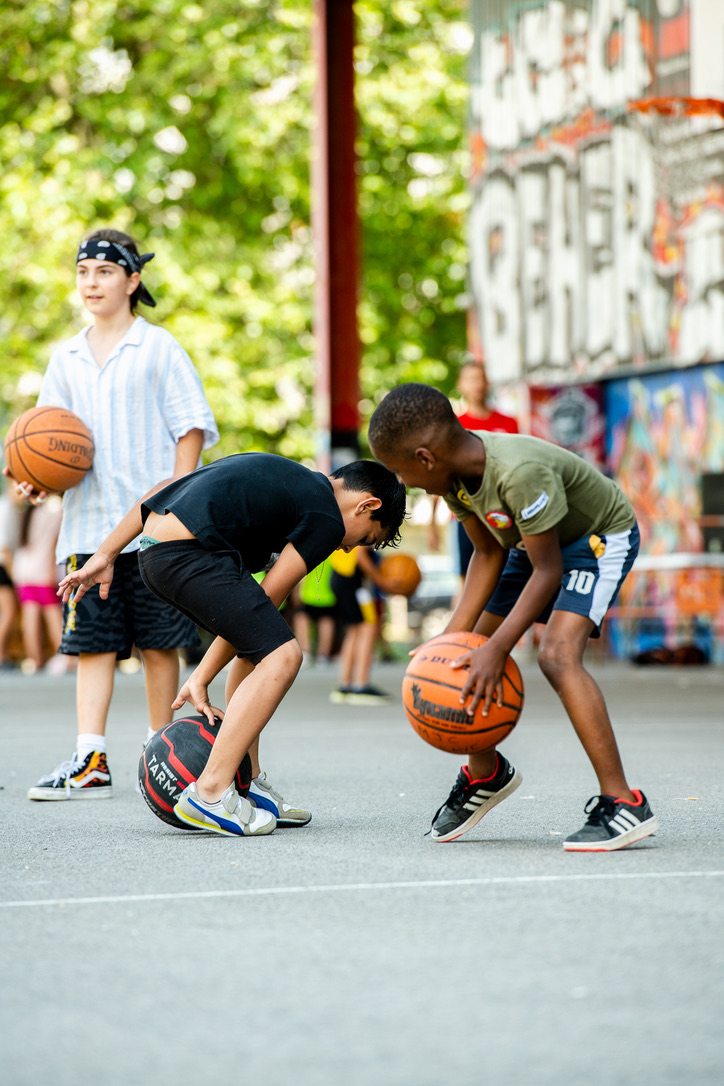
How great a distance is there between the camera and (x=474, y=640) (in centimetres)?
495

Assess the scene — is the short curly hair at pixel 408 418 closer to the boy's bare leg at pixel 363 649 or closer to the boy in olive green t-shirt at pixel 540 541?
the boy in olive green t-shirt at pixel 540 541

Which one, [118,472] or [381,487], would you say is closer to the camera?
[381,487]

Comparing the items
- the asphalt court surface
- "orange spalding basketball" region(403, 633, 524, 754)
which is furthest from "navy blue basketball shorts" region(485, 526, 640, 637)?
the asphalt court surface

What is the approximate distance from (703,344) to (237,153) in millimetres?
9873

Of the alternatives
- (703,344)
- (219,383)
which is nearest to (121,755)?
(703,344)

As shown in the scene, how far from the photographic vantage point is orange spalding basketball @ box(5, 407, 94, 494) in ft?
20.7

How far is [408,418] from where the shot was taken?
4.68 metres

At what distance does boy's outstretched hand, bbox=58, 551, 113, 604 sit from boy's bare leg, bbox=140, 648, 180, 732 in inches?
15.2

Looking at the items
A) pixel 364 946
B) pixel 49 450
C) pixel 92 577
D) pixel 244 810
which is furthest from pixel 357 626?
pixel 364 946

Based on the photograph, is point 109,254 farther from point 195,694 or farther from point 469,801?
point 469,801

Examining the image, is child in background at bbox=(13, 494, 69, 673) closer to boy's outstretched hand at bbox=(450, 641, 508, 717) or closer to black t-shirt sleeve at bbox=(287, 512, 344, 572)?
black t-shirt sleeve at bbox=(287, 512, 344, 572)

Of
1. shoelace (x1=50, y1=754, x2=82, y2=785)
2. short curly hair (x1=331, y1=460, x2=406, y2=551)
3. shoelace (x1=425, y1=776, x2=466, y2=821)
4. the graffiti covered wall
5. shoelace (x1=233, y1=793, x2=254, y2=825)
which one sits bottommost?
shoelace (x1=50, y1=754, x2=82, y2=785)

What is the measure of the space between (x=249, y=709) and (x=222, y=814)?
40cm

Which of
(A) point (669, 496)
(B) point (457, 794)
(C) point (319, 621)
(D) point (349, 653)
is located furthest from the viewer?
(C) point (319, 621)
